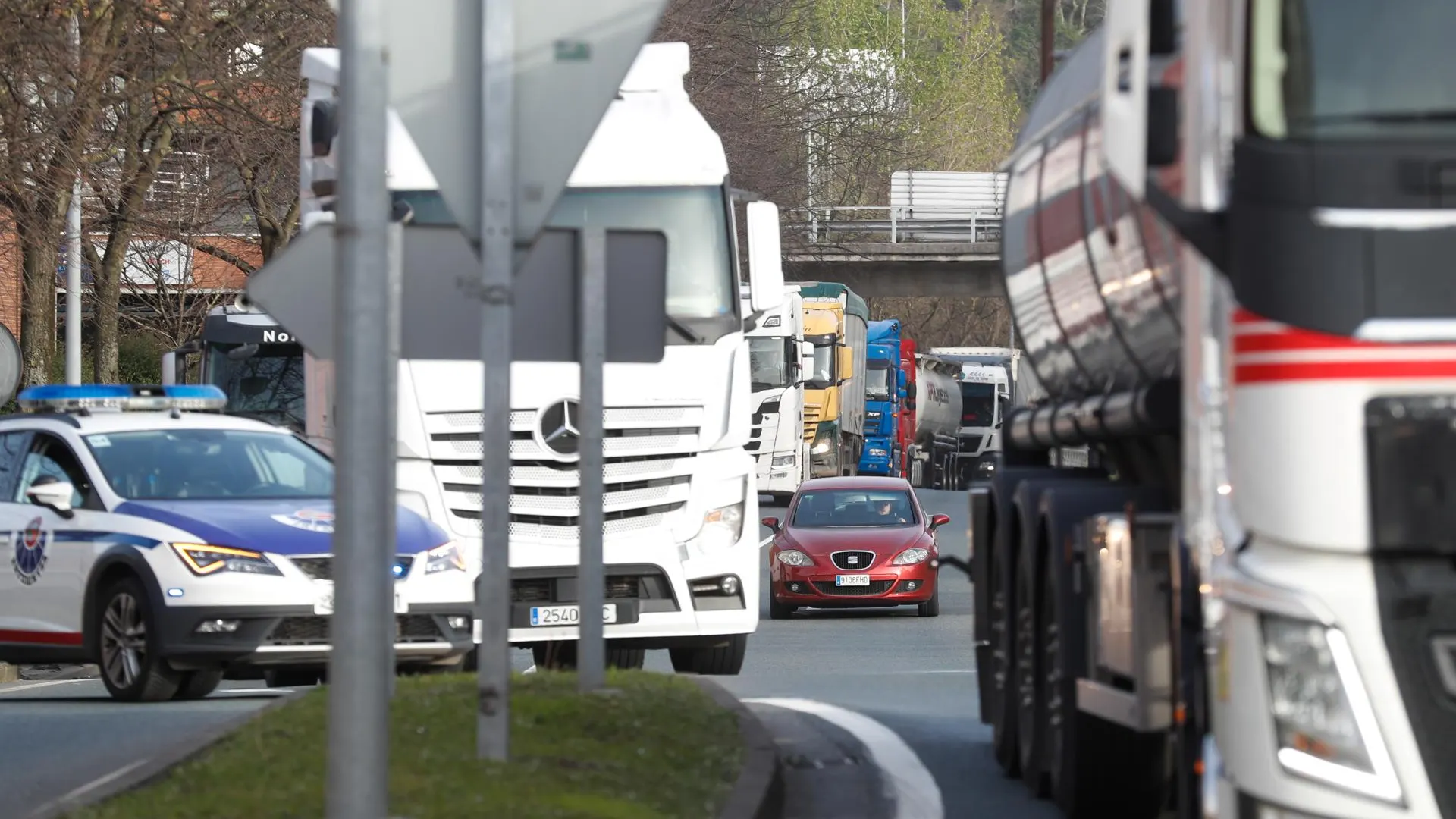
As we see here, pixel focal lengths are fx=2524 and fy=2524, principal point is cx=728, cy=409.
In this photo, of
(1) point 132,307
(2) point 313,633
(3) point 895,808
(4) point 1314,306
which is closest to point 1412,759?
(4) point 1314,306

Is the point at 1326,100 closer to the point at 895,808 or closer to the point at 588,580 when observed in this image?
the point at 895,808

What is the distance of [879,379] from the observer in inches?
2320

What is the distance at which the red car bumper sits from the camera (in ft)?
82.9

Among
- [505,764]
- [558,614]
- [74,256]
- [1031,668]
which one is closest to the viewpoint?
[505,764]

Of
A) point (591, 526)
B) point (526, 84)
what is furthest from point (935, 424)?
point (526, 84)

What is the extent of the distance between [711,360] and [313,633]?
2944mm

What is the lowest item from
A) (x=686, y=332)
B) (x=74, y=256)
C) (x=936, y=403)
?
(x=936, y=403)

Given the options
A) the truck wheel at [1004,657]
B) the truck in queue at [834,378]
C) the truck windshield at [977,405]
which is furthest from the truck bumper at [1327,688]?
the truck windshield at [977,405]

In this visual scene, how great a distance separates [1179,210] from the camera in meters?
6.09

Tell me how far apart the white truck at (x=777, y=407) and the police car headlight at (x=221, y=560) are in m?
22.8

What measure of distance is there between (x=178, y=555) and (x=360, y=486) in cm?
734

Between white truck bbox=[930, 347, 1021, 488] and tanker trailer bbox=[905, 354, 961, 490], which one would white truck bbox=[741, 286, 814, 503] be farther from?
white truck bbox=[930, 347, 1021, 488]

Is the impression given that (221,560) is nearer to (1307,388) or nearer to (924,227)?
(1307,388)

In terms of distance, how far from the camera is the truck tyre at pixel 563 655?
612 inches
